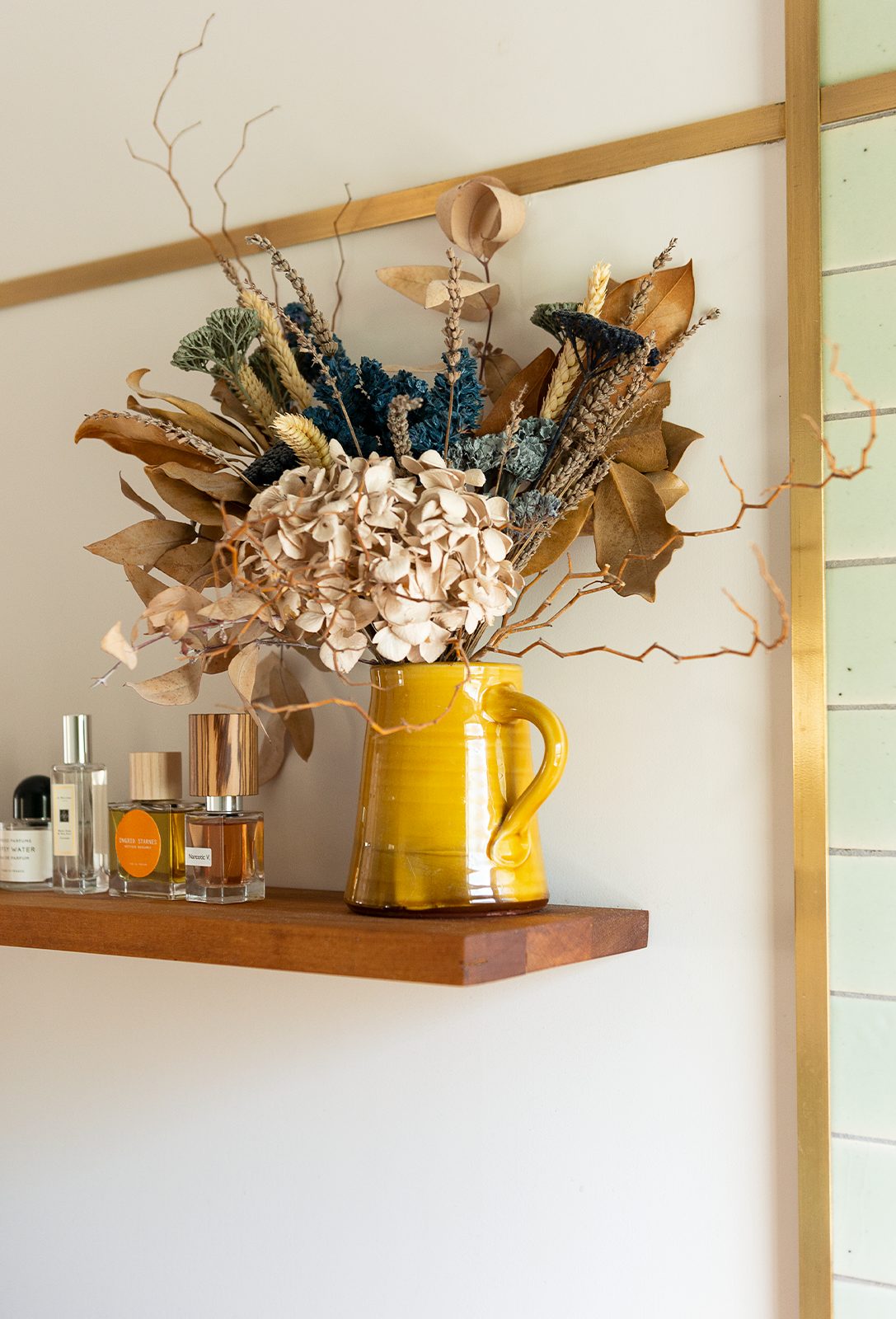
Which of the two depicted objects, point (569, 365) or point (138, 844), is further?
point (138, 844)

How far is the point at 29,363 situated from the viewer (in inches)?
42.7

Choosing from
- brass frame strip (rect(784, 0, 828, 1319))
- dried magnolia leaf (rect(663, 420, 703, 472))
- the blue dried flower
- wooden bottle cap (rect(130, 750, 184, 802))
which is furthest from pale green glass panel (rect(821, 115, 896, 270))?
wooden bottle cap (rect(130, 750, 184, 802))

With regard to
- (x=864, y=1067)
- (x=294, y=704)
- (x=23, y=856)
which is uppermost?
(x=294, y=704)

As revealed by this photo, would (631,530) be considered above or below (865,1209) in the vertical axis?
above

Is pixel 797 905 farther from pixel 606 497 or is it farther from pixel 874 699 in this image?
pixel 606 497

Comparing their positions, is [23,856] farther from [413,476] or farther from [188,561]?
[413,476]

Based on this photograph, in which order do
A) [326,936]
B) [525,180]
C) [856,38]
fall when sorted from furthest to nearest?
[525,180]
[856,38]
[326,936]

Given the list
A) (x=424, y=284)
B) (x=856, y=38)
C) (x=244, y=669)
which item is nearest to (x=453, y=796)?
(x=244, y=669)

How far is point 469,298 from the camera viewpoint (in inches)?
32.8

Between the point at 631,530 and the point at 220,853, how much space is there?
34cm

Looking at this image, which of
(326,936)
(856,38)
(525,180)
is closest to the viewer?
(326,936)

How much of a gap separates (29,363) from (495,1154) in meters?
0.77

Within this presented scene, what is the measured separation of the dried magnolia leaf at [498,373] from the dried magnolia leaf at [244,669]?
245mm

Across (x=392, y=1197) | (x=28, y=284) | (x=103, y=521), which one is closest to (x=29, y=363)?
(x=28, y=284)
